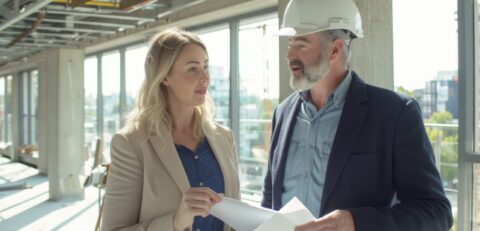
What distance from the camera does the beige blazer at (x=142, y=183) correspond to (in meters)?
1.60

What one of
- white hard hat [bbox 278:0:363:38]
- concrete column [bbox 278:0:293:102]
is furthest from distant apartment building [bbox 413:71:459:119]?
white hard hat [bbox 278:0:363:38]

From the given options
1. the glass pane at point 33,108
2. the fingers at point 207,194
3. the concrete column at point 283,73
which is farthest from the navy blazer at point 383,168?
the glass pane at point 33,108

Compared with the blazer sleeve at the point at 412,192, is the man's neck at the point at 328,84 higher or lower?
higher

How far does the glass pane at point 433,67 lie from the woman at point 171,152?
232 cm

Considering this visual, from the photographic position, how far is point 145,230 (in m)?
1.56

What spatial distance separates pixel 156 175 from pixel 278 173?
0.47 metres

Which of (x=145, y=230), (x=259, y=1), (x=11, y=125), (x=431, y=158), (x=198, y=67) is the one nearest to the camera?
(x=431, y=158)

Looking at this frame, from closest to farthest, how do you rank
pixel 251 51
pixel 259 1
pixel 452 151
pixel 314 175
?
1. pixel 314 175
2. pixel 452 151
3. pixel 259 1
4. pixel 251 51

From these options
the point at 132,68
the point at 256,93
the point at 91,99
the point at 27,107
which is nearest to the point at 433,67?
the point at 256,93

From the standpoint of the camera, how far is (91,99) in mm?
10750

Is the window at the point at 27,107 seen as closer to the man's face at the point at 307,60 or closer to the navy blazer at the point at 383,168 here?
the man's face at the point at 307,60

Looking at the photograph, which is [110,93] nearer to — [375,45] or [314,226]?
[375,45]

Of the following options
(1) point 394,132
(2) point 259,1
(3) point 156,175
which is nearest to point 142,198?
(3) point 156,175

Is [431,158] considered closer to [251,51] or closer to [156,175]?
[156,175]
